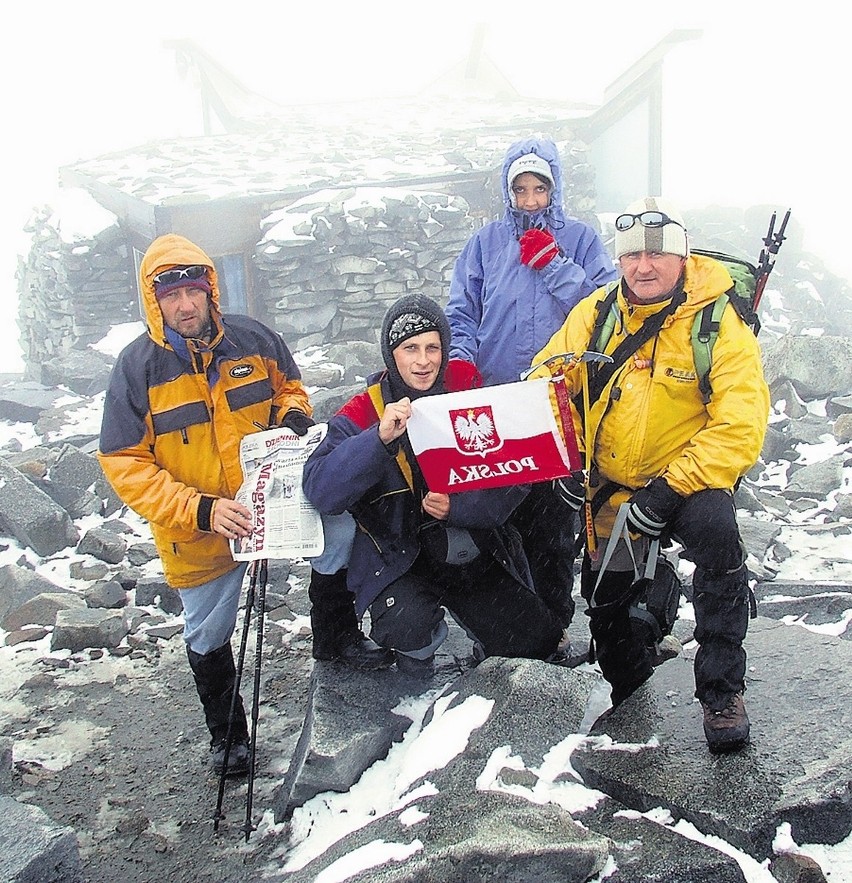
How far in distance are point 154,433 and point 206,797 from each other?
6.12 ft

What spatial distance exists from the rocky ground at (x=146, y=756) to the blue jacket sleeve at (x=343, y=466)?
1.54 m

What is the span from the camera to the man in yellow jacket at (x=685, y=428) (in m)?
3.27

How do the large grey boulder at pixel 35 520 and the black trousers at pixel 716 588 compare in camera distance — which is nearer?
the black trousers at pixel 716 588

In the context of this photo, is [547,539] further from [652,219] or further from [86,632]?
[86,632]

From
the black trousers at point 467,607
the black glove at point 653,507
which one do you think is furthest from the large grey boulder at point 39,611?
the black glove at point 653,507

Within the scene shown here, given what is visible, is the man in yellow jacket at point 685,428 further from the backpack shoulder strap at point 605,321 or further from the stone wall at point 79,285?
the stone wall at point 79,285

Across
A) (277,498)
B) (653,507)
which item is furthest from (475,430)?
(277,498)

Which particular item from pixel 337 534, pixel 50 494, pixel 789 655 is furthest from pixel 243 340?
pixel 50 494

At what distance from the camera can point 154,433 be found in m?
4.01

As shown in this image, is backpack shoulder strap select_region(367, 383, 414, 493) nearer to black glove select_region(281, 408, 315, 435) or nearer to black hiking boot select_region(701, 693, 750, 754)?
black glove select_region(281, 408, 315, 435)

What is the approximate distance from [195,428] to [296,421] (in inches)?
20.2

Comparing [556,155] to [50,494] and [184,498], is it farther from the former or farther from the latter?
[50,494]

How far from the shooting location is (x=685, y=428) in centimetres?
351

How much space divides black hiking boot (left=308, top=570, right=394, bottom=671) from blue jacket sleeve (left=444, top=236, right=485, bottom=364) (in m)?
1.54
